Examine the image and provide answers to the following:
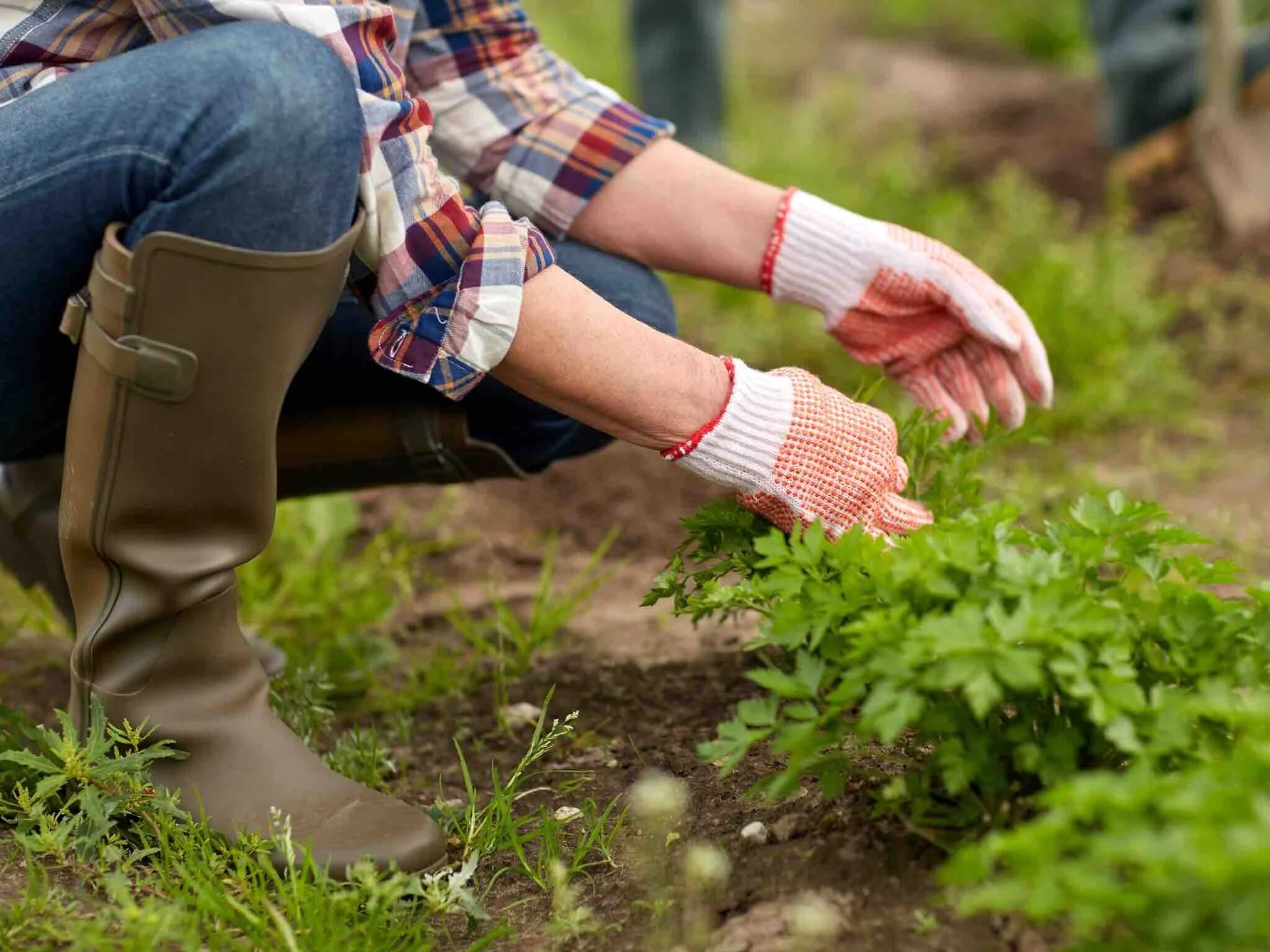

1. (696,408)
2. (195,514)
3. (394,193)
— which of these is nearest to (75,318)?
(195,514)

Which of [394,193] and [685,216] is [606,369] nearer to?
[394,193]

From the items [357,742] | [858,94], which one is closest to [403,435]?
[357,742]

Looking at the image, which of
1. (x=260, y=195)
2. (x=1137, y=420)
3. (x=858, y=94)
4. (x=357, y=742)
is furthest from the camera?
(x=858, y=94)

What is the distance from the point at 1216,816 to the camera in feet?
3.07

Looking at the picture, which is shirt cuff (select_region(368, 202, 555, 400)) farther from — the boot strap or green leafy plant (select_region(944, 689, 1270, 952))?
green leafy plant (select_region(944, 689, 1270, 952))

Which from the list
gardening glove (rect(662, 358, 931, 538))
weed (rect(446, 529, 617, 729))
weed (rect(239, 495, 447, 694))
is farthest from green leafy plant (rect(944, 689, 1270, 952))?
weed (rect(239, 495, 447, 694))

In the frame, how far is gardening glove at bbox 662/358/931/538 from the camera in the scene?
57.3 inches

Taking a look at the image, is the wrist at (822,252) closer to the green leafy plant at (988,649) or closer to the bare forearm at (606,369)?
the bare forearm at (606,369)

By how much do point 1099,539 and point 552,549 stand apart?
1.11m

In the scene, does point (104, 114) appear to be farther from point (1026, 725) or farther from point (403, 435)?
point (1026, 725)

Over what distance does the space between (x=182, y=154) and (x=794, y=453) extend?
26.8 inches

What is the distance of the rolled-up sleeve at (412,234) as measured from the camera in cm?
139

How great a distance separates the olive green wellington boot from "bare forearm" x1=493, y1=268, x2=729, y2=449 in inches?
8.1

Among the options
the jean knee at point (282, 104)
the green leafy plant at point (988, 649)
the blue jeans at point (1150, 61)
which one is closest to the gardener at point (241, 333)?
the jean knee at point (282, 104)
